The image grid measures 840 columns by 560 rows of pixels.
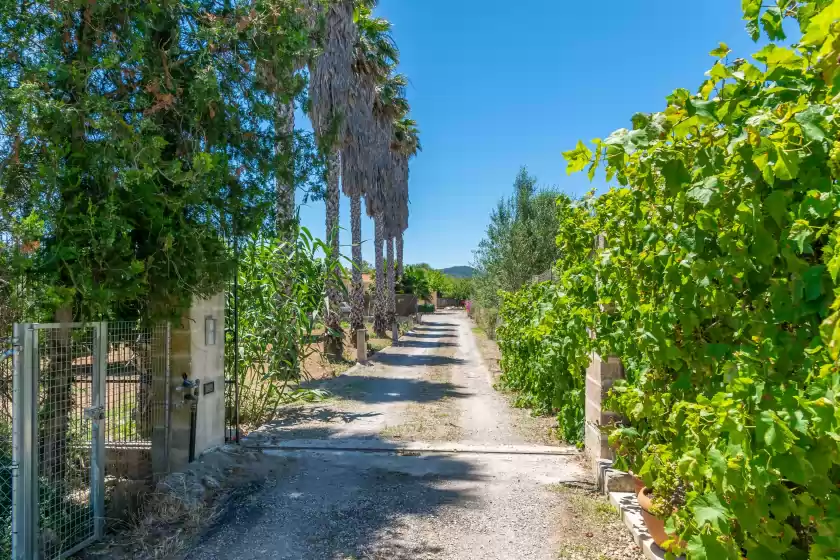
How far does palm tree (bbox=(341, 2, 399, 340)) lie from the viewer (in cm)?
1956

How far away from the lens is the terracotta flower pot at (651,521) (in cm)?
409

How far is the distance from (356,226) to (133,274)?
17465 mm

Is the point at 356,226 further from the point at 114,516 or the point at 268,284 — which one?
the point at 114,516

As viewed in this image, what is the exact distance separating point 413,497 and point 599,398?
6.76ft

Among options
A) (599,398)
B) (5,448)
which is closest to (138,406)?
(5,448)

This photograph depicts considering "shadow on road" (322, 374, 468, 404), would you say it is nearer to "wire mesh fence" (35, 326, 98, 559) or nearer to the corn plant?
the corn plant

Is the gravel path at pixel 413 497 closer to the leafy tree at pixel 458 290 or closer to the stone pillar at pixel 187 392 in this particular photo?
the stone pillar at pixel 187 392

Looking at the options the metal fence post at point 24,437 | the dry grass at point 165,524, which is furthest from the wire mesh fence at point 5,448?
the dry grass at point 165,524

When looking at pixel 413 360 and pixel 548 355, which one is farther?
pixel 413 360

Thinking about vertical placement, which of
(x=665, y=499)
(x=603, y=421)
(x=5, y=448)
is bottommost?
(x=665, y=499)

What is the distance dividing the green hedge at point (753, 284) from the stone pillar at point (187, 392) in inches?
176

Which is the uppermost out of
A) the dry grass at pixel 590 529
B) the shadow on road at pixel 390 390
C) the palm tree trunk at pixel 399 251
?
the palm tree trunk at pixel 399 251

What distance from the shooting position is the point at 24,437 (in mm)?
3818

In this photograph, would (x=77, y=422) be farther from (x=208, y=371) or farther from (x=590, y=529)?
(x=590, y=529)
